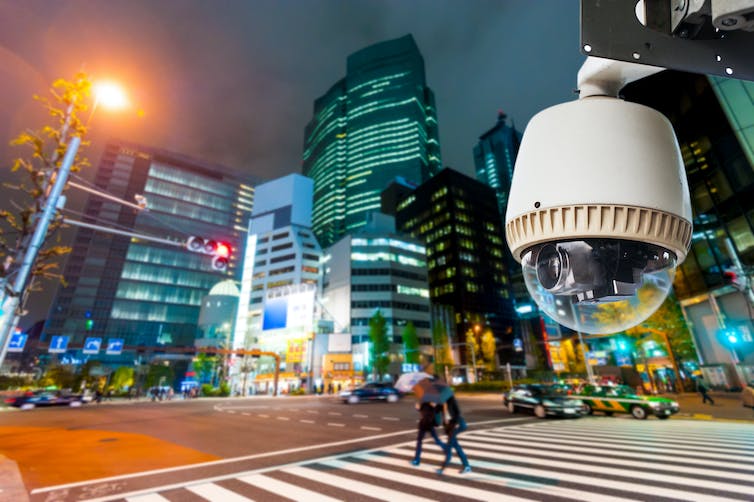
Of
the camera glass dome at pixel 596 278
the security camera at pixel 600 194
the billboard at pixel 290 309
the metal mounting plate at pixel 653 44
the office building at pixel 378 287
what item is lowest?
the camera glass dome at pixel 596 278

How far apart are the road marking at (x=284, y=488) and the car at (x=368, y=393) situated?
71.9ft

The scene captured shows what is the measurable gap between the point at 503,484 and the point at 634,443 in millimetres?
5419

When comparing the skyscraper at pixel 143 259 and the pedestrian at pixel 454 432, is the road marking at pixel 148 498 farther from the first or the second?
the skyscraper at pixel 143 259

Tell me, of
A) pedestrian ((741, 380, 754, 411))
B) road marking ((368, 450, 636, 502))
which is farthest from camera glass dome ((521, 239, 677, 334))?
pedestrian ((741, 380, 754, 411))

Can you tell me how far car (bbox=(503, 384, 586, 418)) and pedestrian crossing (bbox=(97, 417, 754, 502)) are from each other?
5.00 meters

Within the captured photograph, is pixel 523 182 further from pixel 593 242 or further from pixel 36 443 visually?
pixel 36 443

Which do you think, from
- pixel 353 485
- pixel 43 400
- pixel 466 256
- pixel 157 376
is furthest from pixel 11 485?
pixel 466 256

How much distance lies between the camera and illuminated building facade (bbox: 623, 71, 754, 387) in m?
20.0

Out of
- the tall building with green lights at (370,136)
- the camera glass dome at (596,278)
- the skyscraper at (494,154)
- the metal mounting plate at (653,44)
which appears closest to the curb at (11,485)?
the camera glass dome at (596,278)

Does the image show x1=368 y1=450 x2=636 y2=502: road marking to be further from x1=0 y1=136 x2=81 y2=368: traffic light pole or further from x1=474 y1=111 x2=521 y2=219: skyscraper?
x1=474 y1=111 x2=521 y2=219: skyscraper

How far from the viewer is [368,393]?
2727 centimetres

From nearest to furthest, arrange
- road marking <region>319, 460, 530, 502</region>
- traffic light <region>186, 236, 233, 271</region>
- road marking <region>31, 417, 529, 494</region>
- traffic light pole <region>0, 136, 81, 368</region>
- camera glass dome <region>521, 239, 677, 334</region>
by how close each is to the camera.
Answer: camera glass dome <region>521, 239, 677, 334</region>, road marking <region>319, 460, 530, 502</region>, road marking <region>31, 417, 529, 494</region>, traffic light pole <region>0, 136, 81, 368</region>, traffic light <region>186, 236, 233, 271</region>

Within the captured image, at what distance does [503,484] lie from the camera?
548 centimetres

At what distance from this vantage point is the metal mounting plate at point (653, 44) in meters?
0.94
